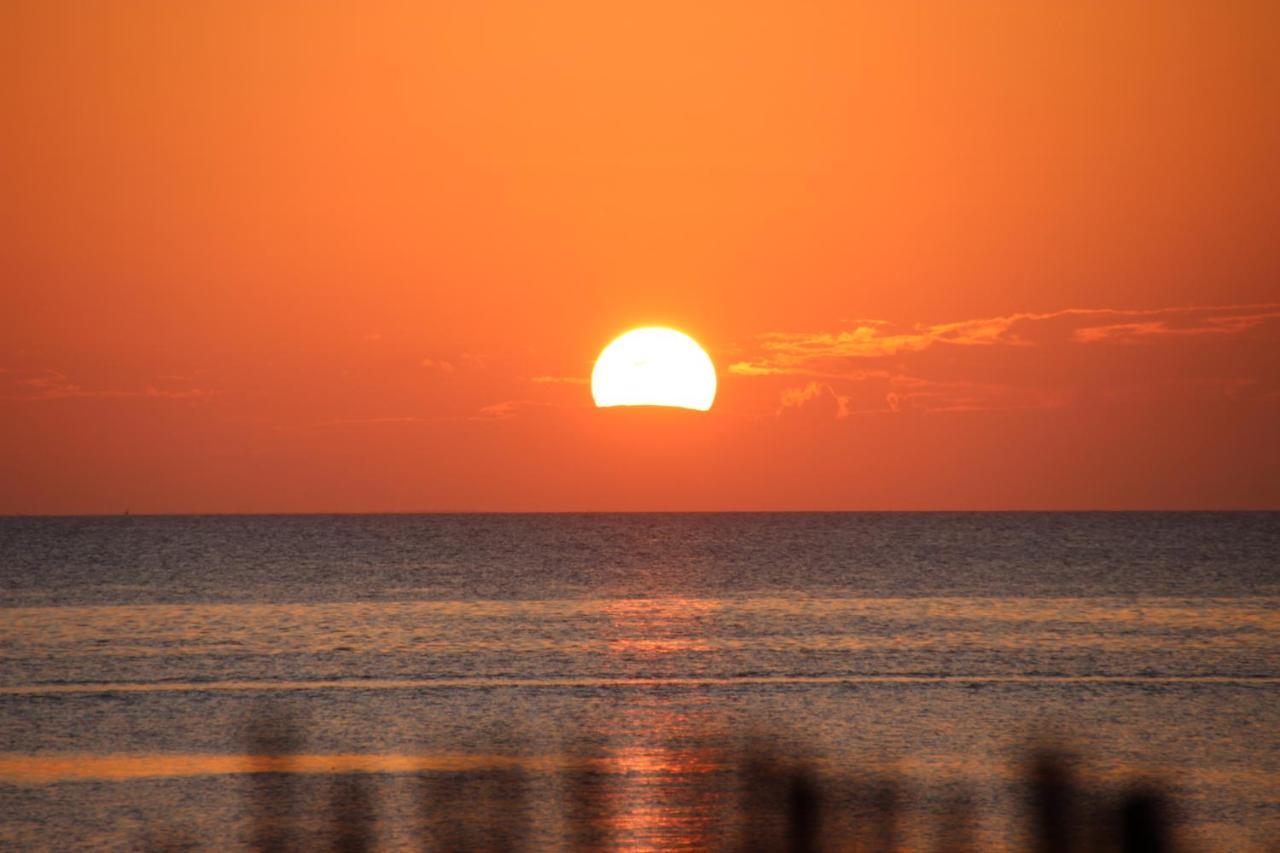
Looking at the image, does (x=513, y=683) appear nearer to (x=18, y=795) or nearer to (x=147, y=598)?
(x=18, y=795)

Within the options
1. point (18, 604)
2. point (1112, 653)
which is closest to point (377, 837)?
point (1112, 653)

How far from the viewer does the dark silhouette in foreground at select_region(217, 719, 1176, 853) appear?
11.8m

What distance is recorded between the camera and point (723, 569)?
85.9 metres

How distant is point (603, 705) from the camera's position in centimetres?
2162

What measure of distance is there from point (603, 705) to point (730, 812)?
29.6ft

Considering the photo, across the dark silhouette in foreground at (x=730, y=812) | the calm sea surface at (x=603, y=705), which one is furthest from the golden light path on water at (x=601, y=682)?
the dark silhouette in foreground at (x=730, y=812)

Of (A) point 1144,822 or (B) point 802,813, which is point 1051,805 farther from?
(B) point 802,813

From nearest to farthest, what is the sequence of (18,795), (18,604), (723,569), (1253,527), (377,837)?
(377,837) < (18,795) < (18,604) < (723,569) < (1253,527)

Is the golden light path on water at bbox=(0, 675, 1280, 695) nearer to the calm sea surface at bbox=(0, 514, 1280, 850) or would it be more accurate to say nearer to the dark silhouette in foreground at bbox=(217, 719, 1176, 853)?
the calm sea surface at bbox=(0, 514, 1280, 850)

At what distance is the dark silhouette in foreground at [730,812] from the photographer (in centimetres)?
1182

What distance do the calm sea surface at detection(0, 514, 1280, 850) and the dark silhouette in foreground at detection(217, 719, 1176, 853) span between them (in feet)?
0.28

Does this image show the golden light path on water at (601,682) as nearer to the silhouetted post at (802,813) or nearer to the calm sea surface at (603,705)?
the calm sea surface at (603,705)

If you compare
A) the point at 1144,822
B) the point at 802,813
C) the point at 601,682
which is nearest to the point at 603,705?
the point at 601,682

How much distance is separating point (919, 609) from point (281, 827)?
40022 mm
